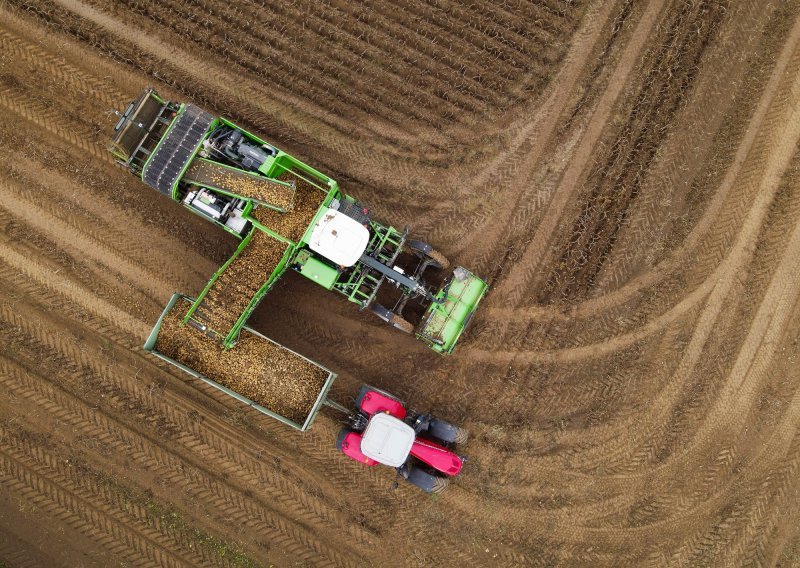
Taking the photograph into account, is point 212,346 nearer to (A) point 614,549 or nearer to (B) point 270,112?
(B) point 270,112

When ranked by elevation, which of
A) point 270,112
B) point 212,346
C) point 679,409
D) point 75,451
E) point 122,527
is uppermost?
point 270,112

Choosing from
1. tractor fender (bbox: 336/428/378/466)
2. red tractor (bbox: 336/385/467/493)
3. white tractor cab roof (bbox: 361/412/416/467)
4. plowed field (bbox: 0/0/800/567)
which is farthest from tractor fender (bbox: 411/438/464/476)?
tractor fender (bbox: 336/428/378/466)

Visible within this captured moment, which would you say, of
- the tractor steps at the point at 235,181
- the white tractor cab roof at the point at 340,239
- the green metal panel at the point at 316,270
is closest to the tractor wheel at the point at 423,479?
the green metal panel at the point at 316,270

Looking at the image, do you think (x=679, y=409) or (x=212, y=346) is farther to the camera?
(x=679, y=409)

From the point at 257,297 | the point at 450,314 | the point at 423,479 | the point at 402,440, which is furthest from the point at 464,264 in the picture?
the point at 423,479

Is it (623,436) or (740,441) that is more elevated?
(740,441)

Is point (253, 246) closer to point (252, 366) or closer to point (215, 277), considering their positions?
point (215, 277)

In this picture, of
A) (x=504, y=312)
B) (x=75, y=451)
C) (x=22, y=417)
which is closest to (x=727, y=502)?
(x=504, y=312)

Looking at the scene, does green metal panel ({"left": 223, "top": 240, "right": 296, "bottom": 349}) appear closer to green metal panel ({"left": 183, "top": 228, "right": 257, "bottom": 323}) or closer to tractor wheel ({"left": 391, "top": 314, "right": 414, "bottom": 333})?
green metal panel ({"left": 183, "top": 228, "right": 257, "bottom": 323})
